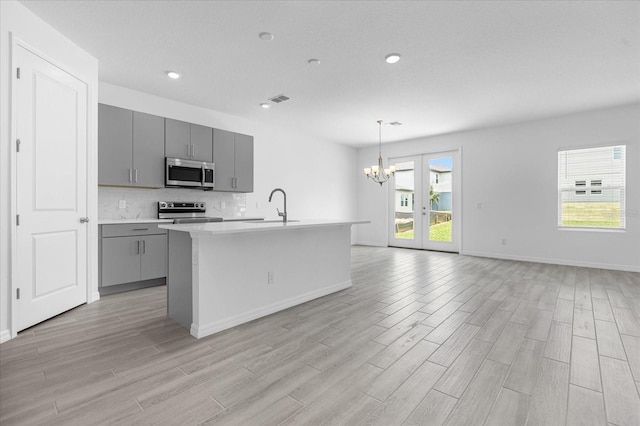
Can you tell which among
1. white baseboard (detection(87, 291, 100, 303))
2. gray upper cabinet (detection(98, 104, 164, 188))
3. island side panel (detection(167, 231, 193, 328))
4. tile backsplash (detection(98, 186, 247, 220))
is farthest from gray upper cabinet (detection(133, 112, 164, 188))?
island side panel (detection(167, 231, 193, 328))

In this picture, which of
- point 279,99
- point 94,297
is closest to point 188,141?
point 279,99

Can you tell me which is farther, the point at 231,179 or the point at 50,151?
the point at 231,179

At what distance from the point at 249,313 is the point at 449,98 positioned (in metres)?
4.11

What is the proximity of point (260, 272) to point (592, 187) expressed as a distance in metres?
5.90

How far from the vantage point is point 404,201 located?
25.2 ft

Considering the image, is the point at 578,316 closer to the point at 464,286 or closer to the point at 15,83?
the point at 464,286

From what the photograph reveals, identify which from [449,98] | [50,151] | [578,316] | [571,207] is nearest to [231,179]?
[50,151]

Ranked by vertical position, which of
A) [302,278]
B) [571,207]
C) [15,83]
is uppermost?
[15,83]

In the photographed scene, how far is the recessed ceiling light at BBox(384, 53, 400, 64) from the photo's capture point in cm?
327

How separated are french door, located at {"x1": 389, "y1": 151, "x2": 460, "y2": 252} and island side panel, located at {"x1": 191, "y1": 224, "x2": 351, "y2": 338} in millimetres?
4036

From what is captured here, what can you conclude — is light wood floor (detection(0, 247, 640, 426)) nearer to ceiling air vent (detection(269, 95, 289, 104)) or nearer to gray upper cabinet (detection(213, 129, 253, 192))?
gray upper cabinet (detection(213, 129, 253, 192))

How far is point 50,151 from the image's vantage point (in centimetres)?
282

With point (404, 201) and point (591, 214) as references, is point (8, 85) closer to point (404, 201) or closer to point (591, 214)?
point (404, 201)

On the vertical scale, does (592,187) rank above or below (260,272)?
above
